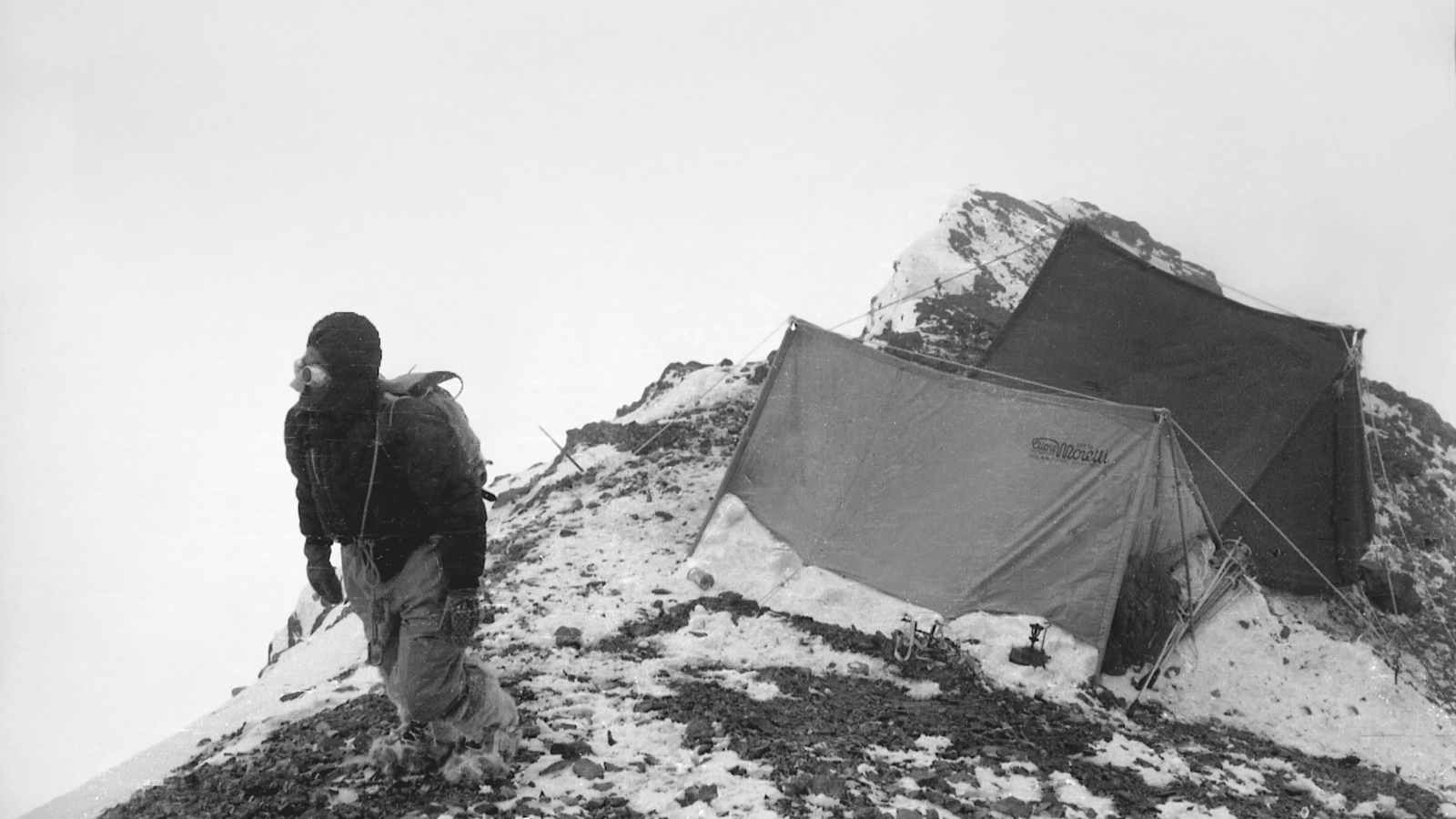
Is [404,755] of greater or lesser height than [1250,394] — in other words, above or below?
below

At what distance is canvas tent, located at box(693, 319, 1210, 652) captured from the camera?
282 inches

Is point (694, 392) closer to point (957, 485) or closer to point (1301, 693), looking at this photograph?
point (957, 485)

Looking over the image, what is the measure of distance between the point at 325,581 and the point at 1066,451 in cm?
536

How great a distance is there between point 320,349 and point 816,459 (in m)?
5.29

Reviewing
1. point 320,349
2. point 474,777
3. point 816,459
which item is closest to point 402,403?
point 320,349

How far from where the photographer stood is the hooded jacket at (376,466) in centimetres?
394

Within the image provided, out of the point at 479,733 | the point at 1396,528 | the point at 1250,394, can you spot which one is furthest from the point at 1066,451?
the point at 1396,528

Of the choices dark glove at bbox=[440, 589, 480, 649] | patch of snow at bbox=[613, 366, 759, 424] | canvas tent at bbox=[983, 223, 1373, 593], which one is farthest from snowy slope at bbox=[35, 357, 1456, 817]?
patch of snow at bbox=[613, 366, 759, 424]

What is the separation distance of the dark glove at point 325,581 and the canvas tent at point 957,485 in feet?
14.8

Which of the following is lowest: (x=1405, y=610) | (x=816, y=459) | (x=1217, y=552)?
(x=1405, y=610)

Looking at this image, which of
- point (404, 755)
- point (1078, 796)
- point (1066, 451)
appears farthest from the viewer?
point (1066, 451)

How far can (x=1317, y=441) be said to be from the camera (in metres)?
10.1

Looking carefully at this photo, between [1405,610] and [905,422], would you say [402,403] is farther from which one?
[1405,610]

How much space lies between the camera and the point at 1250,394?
1021cm
